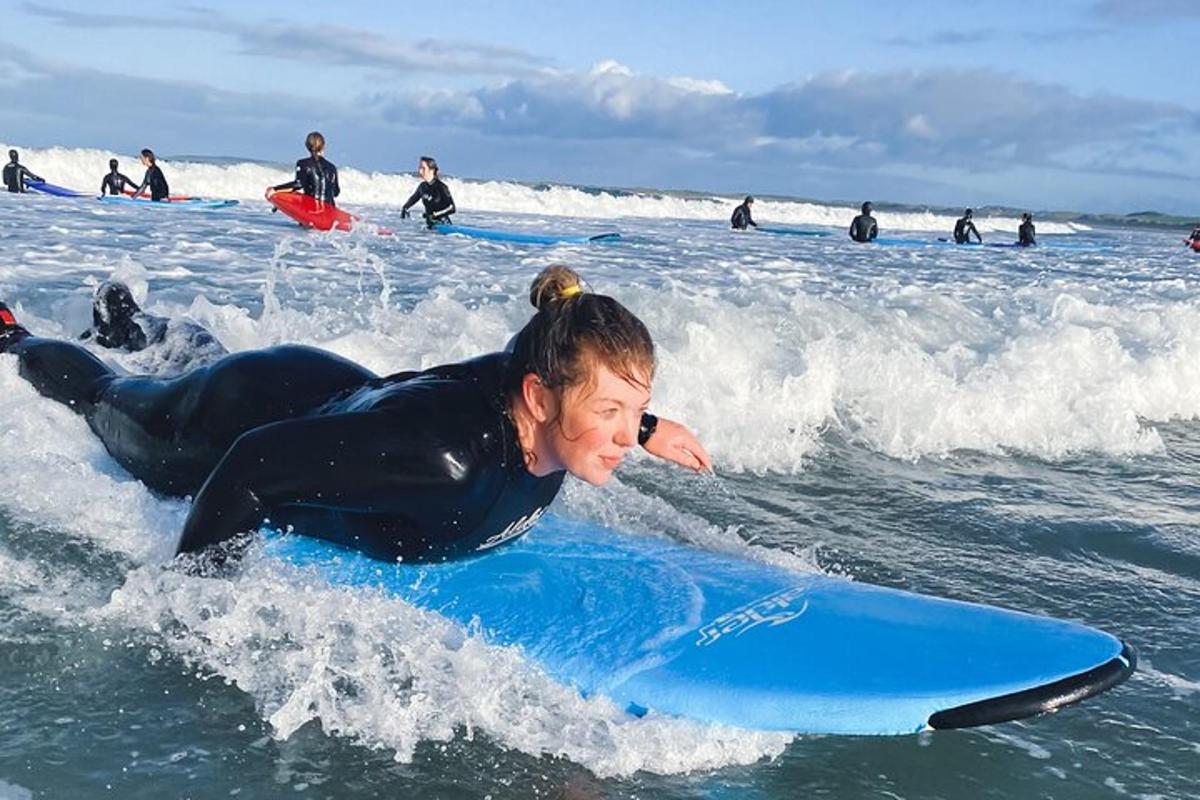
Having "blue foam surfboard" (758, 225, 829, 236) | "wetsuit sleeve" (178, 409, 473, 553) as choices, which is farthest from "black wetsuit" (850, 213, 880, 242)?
"wetsuit sleeve" (178, 409, 473, 553)

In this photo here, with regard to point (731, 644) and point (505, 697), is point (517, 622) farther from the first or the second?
point (731, 644)

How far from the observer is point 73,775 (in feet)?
7.63

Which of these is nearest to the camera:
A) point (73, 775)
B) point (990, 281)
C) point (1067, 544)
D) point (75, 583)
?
point (73, 775)

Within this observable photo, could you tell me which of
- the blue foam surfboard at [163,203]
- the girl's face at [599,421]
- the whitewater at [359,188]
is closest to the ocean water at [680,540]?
the girl's face at [599,421]

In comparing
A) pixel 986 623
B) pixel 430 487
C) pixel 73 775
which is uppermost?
pixel 430 487

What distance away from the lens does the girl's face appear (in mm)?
2596

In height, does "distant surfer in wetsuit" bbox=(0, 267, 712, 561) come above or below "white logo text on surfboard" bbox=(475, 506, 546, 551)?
above

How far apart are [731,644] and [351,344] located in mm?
4407

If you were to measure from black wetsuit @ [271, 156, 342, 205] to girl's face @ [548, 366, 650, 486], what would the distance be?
13.3m

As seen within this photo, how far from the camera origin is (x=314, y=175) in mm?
15047

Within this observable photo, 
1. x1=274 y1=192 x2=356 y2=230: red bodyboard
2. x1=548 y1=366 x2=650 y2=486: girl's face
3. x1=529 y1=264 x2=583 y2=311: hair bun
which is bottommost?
x1=548 y1=366 x2=650 y2=486: girl's face

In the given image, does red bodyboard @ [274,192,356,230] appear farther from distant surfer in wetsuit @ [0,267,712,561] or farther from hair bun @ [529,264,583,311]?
hair bun @ [529,264,583,311]

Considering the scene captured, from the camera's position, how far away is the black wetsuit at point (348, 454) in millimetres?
2688

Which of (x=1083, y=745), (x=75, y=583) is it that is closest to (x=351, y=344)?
(x=75, y=583)
